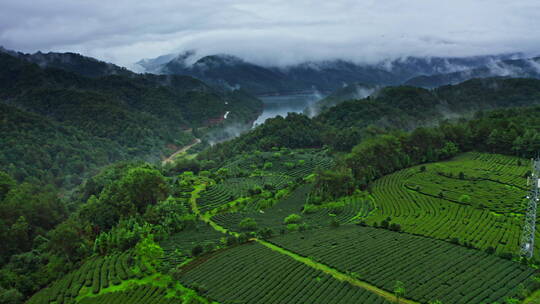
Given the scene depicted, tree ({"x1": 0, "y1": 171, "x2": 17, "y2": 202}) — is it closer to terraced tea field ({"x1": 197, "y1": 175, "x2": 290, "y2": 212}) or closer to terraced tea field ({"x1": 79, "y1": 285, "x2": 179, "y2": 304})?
terraced tea field ({"x1": 197, "y1": 175, "x2": 290, "y2": 212})

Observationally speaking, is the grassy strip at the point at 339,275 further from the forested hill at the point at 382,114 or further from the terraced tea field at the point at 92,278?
the forested hill at the point at 382,114

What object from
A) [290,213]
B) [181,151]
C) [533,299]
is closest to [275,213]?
[290,213]

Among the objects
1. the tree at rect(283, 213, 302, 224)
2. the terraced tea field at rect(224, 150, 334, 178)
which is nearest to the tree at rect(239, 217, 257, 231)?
the tree at rect(283, 213, 302, 224)

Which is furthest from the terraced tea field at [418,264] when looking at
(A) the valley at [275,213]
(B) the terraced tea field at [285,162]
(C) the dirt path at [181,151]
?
(C) the dirt path at [181,151]

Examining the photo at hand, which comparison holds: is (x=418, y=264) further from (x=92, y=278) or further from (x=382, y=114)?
(x=382, y=114)

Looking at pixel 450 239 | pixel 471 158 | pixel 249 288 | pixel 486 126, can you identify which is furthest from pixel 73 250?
pixel 486 126
